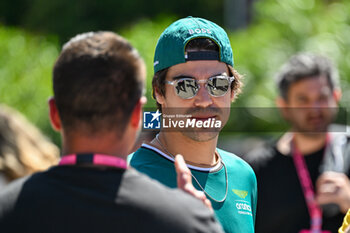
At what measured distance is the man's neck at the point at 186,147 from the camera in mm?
3166

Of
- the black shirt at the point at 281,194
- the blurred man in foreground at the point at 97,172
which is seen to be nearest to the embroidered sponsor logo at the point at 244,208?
the blurred man in foreground at the point at 97,172

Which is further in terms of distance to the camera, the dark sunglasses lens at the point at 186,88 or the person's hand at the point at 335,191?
the person's hand at the point at 335,191

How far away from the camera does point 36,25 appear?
21.9 metres

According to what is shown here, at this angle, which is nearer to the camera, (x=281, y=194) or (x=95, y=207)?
(x=95, y=207)

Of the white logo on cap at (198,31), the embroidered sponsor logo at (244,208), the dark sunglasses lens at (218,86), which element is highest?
the white logo on cap at (198,31)

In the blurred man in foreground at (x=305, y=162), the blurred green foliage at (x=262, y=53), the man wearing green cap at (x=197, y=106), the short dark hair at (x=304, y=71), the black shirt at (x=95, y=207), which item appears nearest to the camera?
the black shirt at (x=95, y=207)

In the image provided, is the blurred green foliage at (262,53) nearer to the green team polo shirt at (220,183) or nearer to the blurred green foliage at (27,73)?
the blurred green foliage at (27,73)

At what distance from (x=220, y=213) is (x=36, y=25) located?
19749 millimetres

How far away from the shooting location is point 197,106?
3.14 meters

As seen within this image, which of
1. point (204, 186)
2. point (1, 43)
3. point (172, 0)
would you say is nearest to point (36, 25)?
point (172, 0)

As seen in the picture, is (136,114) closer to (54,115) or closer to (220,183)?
(54,115)

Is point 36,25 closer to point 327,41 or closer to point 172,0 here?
point 172,0

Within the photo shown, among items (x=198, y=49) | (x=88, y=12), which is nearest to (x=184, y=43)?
(x=198, y=49)

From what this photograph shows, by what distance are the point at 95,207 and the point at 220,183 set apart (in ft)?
4.06
